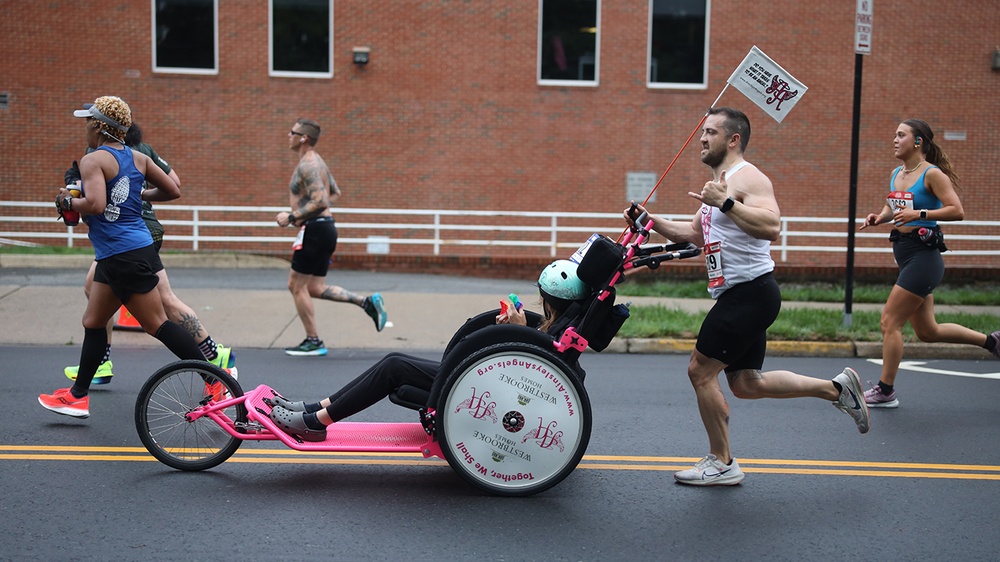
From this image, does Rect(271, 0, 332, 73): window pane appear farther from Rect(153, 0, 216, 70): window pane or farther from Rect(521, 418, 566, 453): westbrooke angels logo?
Rect(521, 418, 566, 453): westbrooke angels logo

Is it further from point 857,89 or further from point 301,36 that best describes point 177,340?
point 301,36

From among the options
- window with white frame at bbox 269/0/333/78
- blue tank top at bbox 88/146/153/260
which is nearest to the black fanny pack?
blue tank top at bbox 88/146/153/260

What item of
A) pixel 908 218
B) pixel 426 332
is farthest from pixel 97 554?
pixel 426 332

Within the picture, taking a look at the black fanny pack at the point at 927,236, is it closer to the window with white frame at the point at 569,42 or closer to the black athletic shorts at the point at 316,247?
the black athletic shorts at the point at 316,247

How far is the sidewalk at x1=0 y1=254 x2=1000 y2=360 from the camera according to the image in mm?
9609

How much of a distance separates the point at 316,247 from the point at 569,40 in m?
11.7

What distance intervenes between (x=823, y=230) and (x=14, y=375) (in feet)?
51.4

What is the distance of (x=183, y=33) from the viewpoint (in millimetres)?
18906

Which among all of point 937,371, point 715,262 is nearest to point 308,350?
point 715,262

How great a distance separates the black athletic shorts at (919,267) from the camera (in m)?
6.88

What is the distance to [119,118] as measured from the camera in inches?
233

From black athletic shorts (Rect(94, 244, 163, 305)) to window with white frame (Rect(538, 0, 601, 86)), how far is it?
46.3 ft

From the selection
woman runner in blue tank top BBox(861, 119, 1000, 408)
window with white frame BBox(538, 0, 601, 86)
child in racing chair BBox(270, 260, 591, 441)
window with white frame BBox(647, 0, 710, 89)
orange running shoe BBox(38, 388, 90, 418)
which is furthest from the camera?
window with white frame BBox(647, 0, 710, 89)

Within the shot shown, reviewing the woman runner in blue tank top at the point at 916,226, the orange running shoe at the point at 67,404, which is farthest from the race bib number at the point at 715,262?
the orange running shoe at the point at 67,404
